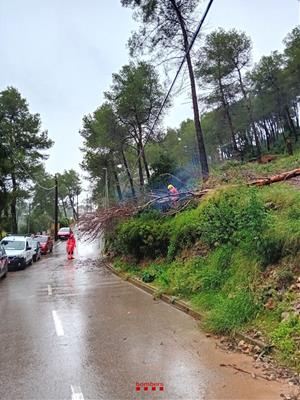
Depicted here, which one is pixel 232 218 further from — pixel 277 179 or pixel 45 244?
pixel 45 244

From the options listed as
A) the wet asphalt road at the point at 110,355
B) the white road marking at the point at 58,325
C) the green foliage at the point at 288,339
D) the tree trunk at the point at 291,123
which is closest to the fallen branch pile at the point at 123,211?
the wet asphalt road at the point at 110,355

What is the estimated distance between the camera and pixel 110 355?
6.31 meters

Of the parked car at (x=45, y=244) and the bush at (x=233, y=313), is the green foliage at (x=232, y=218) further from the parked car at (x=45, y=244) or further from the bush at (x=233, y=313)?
the parked car at (x=45, y=244)

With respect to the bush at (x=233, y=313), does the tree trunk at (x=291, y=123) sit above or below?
above

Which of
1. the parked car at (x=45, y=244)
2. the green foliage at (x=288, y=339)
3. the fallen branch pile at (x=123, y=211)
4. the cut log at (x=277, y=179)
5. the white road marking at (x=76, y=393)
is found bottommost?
the green foliage at (x=288, y=339)

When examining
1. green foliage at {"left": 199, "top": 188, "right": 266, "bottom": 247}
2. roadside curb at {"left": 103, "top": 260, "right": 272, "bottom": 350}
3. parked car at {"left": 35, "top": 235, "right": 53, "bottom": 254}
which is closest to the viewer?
roadside curb at {"left": 103, "top": 260, "right": 272, "bottom": 350}

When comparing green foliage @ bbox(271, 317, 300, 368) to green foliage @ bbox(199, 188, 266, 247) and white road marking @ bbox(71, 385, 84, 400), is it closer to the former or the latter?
green foliage @ bbox(199, 188, 266, 247)

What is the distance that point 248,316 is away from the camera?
7137 millimetres

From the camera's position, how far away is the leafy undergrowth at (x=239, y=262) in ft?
22.5

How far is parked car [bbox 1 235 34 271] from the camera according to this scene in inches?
821

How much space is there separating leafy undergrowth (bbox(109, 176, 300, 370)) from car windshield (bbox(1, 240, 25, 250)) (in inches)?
399

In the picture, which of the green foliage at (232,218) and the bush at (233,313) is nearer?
the bush at (233,313)

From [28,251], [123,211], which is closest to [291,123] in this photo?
[28,251]

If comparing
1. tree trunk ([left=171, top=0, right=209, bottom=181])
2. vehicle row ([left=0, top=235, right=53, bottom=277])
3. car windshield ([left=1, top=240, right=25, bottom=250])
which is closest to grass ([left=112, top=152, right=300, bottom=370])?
tree trunk ([left=171, top=0, right=209, bottom=181])
